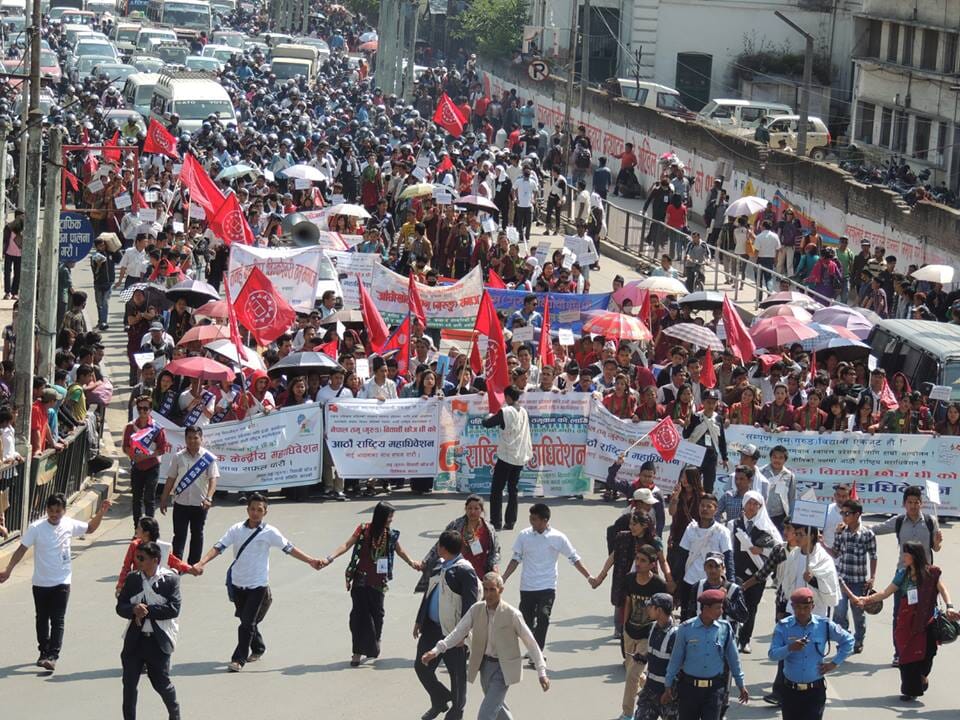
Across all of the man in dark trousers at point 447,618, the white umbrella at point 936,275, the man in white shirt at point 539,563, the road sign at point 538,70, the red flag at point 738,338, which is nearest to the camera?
the man in dark trousers at point 447,618

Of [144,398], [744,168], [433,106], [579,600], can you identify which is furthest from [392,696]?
[433,106]

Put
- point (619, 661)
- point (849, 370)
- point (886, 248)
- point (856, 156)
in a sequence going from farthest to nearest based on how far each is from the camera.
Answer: point (856, 156), point (886, 248), point (849, 370), point (619, 661)

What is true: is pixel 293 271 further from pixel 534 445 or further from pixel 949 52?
pixel 949 52

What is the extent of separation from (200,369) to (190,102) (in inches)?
1177

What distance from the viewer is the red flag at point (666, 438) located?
19.3m

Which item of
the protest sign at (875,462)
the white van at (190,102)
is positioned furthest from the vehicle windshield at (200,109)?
the protest sign at (875,462)

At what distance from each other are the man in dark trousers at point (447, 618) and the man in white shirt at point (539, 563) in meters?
0.96

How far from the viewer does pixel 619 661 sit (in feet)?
48.2

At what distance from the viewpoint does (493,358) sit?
2023cm

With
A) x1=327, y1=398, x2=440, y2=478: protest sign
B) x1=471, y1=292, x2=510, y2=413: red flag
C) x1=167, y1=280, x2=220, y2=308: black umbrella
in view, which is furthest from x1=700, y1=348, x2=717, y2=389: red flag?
x1=167, y1=280, x2=220, y2=308: black umbrella

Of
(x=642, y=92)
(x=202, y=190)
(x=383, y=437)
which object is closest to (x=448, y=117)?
(x=202, y=190)

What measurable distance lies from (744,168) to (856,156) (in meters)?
14.0

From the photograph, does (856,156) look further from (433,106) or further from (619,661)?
(619,661)

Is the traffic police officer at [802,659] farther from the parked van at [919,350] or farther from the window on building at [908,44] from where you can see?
the window on building at [908,44]
